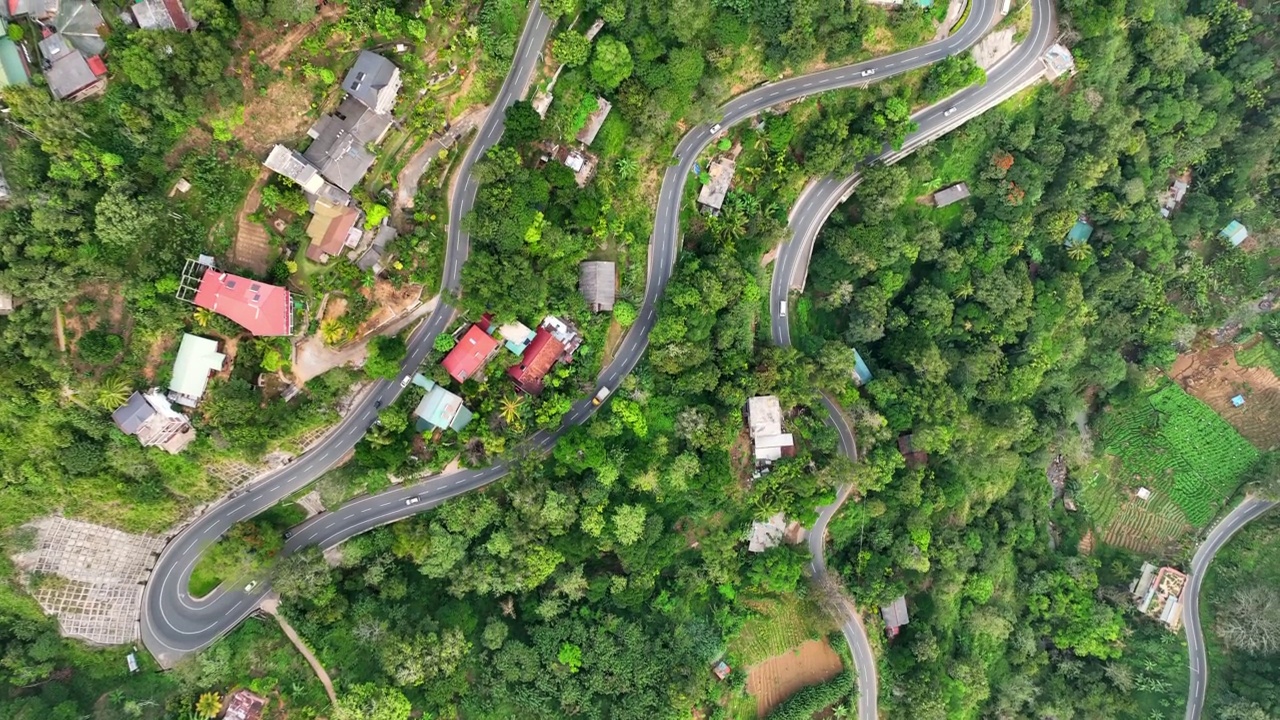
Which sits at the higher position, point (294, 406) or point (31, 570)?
point (294, 406)

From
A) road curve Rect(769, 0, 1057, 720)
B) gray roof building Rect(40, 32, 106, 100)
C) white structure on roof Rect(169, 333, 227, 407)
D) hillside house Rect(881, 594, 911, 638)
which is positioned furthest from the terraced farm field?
gray roof building Rect(40, 32, 106, 100)

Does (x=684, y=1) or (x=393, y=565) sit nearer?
(x=684, y=1)

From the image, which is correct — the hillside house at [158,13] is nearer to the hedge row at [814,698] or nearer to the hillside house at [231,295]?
the hillside house at [231,295]

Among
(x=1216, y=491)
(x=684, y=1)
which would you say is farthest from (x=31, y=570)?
(x=1216, y=491)

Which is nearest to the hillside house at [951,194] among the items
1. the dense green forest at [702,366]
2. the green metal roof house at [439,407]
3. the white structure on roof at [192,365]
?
the dense green forest at [702,366]

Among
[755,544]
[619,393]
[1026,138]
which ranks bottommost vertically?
[755,544]

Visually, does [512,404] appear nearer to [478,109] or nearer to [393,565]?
[393,565]
